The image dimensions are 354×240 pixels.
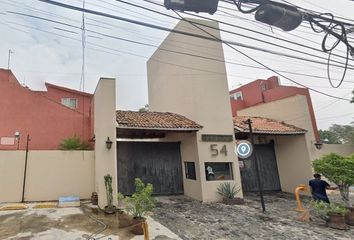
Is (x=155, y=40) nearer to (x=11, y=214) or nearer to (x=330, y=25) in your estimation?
(x=330, y=25)

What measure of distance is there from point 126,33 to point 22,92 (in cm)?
1206

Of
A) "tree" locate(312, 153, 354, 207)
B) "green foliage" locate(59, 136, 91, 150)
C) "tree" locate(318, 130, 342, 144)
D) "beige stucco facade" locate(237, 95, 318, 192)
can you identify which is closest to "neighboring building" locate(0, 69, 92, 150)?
"green foliage" locate(59, 136, 91, 150)

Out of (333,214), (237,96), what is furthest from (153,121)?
(237,96)

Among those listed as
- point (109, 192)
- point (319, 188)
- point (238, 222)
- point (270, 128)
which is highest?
point (270, 128)

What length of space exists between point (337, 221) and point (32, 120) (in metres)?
15.9

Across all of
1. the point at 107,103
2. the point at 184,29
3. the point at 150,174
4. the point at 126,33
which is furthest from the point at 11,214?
the point at 184,29

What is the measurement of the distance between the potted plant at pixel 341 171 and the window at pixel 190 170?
5.20m

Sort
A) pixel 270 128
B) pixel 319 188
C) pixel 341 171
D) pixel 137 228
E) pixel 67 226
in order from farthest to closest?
1. pixel 270 128
2. pixel 319 188
3. pixel 341 171
4. pixel 67 226
5. pixel 137 228

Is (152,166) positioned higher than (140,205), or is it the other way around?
(152,166)

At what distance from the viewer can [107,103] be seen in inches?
372

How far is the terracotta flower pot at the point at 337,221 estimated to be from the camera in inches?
276

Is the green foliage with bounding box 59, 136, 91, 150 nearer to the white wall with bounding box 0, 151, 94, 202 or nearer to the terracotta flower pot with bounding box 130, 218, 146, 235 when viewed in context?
the white wall with bounding box 0, 151, 94, 202

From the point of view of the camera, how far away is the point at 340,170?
777 cm

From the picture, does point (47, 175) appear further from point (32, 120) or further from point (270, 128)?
point (270, 128)
